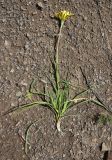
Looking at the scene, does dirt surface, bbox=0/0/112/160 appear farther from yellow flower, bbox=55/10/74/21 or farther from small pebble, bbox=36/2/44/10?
yellow flower, bbox=55/10/74/21

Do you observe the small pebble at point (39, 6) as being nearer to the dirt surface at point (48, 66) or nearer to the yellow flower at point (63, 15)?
the dirt surface at point (48, 66)

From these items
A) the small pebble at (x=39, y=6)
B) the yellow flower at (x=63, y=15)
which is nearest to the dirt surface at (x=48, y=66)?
the small pebble at (x=39, y=6)

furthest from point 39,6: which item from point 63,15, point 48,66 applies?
point 48,66

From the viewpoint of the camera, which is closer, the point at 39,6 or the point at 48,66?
the point at 48,66

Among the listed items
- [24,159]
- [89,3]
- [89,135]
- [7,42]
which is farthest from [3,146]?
[89,3]

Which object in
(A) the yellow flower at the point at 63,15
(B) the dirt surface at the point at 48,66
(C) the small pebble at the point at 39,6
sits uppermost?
(C) the small pebble at the point at 39,6

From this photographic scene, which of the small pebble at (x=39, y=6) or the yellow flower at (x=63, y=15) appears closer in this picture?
the yellow flower at (x=63, y=15)

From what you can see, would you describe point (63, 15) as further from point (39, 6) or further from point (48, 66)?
point (48, 66)

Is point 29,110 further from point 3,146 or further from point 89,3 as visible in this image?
point 89,3
